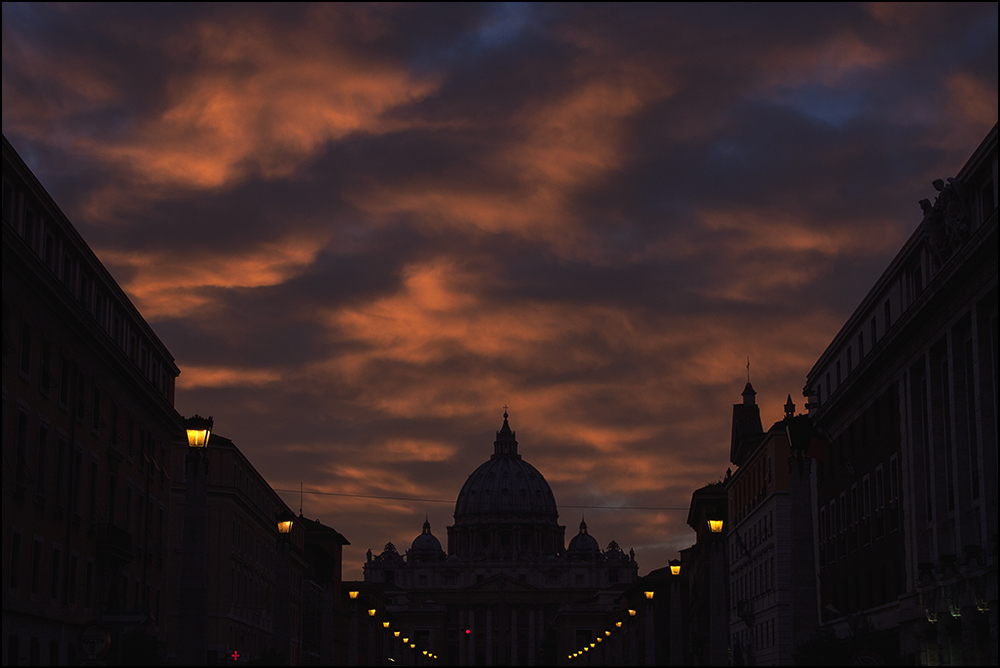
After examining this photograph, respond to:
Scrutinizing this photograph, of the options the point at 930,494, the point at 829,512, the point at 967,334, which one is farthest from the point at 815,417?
the point at 967,334

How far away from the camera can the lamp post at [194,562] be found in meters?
32.3

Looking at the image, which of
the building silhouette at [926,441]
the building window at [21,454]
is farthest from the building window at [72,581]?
the building silhouette at [926,441]

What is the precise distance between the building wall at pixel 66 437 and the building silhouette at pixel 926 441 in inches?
1010

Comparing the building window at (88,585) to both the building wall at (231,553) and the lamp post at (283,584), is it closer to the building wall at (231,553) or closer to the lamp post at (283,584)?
the lamp post at (283,584)

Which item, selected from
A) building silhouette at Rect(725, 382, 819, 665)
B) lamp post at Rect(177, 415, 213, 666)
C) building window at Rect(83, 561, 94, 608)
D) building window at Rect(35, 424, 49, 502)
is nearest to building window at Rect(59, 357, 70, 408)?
building window at Rect(35, 424, 49, 502)

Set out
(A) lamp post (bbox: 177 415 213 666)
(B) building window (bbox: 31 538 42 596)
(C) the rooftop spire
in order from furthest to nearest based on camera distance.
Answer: (C) the rooftop spire < (B) building window (bbox: 31 538 42 596) < (A) lamp post (bbox: 177 415 213 666)

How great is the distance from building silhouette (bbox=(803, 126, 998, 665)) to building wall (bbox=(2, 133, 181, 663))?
25.7 m

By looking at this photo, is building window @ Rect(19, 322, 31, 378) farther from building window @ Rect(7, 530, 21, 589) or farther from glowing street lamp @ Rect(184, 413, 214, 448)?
glowing street lamp @ Rect(184, 413, 214, 448)

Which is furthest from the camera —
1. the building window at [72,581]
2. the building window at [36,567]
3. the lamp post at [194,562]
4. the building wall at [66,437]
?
the building window at [72,581]

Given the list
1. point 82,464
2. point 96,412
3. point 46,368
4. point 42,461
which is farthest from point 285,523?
point 96,412

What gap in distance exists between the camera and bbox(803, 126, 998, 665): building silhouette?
43.8 meters

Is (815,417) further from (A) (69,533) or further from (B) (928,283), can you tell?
(A) (69,533)

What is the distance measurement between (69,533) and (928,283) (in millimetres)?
31404

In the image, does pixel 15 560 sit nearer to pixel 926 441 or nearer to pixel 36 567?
pixel 36 567
